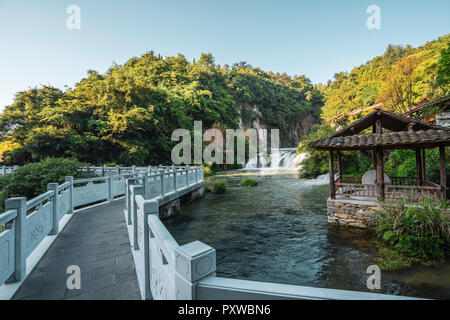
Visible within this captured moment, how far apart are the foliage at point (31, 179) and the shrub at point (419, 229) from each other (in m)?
12.7

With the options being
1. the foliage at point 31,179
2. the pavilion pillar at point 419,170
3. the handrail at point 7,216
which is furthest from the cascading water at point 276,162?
the handrail at point 7,216

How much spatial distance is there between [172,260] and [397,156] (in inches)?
697

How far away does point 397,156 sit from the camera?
15297 mm

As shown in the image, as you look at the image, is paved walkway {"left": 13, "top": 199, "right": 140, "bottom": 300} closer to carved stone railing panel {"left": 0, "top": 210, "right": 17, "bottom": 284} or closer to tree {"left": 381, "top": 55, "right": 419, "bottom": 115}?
carved stone railing panel {"left": 0, "top": 210, "right": 17, "bottom": 284}

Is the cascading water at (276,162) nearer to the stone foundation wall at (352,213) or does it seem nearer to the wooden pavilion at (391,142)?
the wooden pavilion at (391,142)

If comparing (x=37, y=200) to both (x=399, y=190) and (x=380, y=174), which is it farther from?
(x=399, y=190)

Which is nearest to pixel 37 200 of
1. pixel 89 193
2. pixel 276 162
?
pixel 89 193

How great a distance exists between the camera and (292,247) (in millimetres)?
7031

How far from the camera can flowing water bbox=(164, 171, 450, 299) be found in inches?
197

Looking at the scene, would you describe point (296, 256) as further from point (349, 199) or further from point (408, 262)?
point (349, 199)

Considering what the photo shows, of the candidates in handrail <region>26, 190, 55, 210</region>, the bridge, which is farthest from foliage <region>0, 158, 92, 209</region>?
handrail <region>26, 190, 55, 210</region>

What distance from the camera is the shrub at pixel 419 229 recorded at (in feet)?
19.2

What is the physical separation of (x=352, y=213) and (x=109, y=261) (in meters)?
7.84
